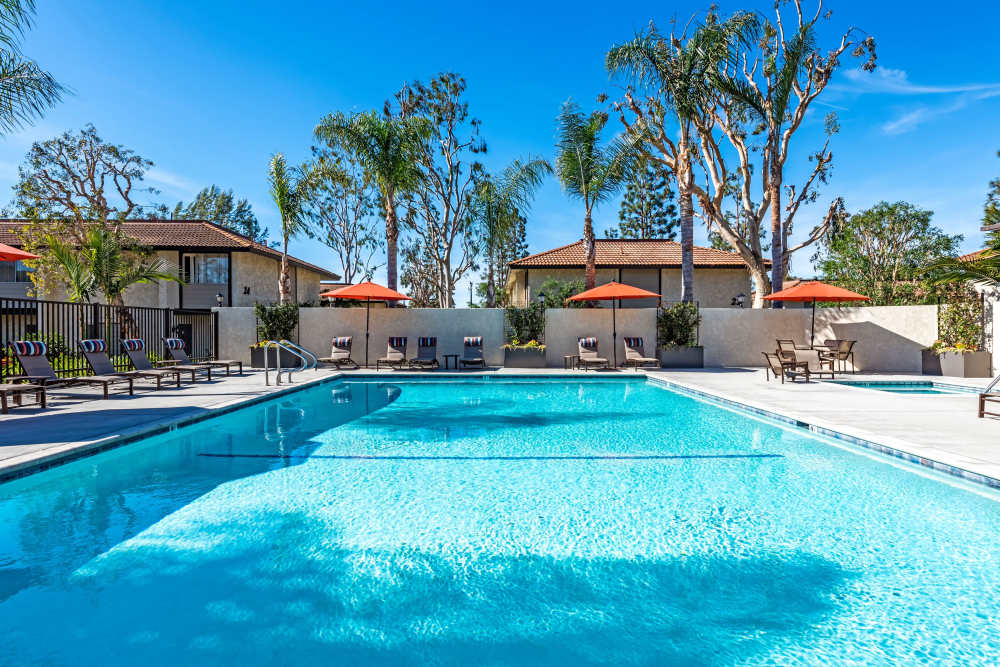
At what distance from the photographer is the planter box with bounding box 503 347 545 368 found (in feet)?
46.9

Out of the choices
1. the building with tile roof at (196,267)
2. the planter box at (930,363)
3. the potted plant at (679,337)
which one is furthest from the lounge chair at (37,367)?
the planter box at (930,363)

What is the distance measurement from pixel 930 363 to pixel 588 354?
8.74 meters

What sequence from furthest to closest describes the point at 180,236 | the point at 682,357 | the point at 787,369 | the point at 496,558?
the point at 180,236, the point at 682,357, the point at 787,369, the point at 496,558

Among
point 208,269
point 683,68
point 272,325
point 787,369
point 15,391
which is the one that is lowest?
point 787,369

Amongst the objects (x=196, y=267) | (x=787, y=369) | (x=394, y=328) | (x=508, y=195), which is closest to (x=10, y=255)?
(x=394, y=328)

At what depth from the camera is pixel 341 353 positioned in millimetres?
14328

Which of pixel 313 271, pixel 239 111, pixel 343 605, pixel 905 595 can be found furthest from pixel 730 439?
pixel 313 271

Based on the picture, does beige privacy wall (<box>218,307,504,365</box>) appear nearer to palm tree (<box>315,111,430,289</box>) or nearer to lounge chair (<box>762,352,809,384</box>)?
palm tree (<box>315,111,430,289</box>)

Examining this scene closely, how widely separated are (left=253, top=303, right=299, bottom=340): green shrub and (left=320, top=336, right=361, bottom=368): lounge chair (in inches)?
62.9

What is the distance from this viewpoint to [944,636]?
249cm

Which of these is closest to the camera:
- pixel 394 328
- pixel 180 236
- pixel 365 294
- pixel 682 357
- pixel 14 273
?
pixel 365 294

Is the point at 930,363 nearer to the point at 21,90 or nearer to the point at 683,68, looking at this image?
the point at 683,68

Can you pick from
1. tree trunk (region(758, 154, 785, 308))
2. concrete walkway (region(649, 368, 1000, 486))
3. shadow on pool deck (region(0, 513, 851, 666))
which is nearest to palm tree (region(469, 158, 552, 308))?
tree trunk (region(758, 154, 785, 308))

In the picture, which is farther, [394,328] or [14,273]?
[14,273]
